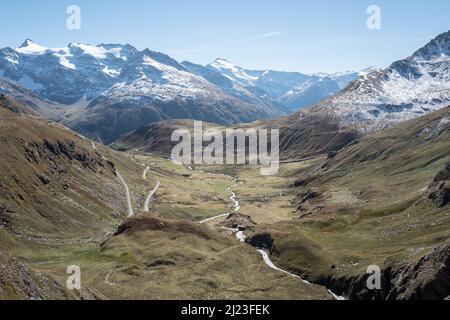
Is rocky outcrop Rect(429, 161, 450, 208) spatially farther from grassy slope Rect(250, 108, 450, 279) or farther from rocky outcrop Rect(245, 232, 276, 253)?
rocky outcrop Rect(245, 232, 276, 253)

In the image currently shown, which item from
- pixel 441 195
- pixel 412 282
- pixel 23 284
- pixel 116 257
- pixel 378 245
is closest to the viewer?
pixel 23 284

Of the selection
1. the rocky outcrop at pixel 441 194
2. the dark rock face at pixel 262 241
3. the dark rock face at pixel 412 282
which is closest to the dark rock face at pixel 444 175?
the rocky outcrop at pixel 441 194

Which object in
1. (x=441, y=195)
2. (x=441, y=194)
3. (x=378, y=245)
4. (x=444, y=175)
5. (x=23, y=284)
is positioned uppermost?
(x=444, y=175)

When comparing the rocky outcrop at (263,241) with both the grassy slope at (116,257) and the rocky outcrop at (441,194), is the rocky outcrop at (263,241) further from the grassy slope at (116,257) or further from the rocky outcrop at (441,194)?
the rocky outcrop at (441,194)

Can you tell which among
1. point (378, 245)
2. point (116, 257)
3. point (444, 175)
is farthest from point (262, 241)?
point (444, 175)

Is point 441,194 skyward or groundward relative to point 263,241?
skyward

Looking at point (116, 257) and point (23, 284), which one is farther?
point (116, 257)

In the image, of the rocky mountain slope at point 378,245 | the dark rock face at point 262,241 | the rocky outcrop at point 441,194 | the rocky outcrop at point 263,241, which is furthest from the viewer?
the dark rock face at point 262,241

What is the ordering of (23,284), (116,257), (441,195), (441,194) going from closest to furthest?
(23,284)
(116,257)
(441,195)
(441,194)

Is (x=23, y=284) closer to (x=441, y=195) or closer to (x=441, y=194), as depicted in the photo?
(x=441, y=195)

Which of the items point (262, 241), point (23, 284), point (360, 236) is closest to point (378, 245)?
point (360, 236)
